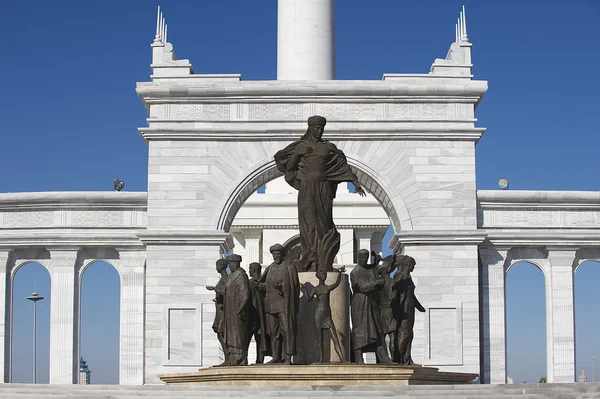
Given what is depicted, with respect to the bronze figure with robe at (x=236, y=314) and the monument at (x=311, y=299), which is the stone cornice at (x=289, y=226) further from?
the bronze figure with robe at (x=236, y=314)

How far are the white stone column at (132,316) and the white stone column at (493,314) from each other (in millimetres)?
10790

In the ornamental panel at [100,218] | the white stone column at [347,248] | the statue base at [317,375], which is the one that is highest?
the ornamental panel at [100,218]

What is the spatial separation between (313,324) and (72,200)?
1738 cm

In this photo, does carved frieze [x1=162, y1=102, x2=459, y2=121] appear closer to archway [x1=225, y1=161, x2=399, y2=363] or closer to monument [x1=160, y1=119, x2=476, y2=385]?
archway [x1=225, y1=161, x2=399, y2=363]

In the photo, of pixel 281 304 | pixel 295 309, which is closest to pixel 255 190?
pixel 281 304

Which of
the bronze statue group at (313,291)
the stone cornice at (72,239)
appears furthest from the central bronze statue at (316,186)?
the stone cornice at (72,239)

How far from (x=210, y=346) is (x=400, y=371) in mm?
14480

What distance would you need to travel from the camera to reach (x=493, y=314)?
127 ft

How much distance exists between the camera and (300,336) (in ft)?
78.5

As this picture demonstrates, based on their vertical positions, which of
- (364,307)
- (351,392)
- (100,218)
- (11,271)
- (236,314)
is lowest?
(351,392)

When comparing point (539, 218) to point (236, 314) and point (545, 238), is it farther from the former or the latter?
point (236, 314)

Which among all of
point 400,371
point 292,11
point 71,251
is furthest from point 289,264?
point 292,11

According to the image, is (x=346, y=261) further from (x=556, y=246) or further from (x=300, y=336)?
(x=300, y=336)

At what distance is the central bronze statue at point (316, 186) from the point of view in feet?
80.4
